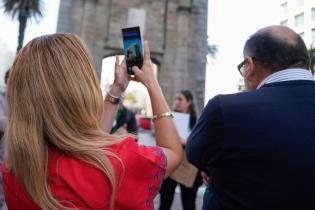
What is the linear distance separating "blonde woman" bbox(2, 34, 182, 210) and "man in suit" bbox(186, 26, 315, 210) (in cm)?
45

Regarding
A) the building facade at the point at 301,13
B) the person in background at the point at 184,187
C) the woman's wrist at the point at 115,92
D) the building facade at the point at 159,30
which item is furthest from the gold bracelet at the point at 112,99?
the building facade at the point at 159,30

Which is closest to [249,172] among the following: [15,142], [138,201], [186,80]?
[138,201]

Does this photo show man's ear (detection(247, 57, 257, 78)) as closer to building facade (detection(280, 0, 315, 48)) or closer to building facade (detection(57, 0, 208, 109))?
building facade (detection(280, 0, 315, 48))

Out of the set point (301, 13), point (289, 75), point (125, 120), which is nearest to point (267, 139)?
point (289, 75)

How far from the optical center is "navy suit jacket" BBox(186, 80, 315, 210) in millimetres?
1697

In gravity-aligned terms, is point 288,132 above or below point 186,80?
below

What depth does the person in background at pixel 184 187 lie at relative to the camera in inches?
188

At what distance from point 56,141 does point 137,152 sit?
12.7 inches

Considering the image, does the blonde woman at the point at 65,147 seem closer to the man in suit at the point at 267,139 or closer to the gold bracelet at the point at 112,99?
the man in suit at the point at 267,139

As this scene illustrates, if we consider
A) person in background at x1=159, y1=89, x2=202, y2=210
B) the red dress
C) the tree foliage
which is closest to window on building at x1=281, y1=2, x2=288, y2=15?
person in background at x1=159, y1=89, x2=202, y2=210

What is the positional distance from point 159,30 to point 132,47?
21.1 m

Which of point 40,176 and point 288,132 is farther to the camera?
point 288,132

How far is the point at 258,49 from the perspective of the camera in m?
2.04

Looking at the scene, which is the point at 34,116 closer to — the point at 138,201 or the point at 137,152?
the point at 137,152
